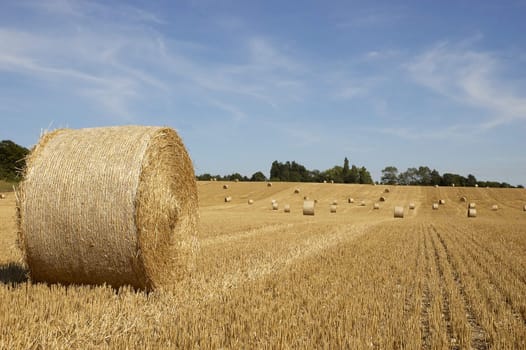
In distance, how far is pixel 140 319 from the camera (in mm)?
4770

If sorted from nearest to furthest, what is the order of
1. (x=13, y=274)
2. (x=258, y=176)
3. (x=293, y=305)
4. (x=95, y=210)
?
1. (x=293, y=305)
2. (x=95, y=210)
3. (x=13, y=274)
4. (x=258, y=176)

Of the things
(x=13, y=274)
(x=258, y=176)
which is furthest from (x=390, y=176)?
(x=13, y=274)

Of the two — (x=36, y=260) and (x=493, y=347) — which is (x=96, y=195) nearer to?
(x=36, y=260)

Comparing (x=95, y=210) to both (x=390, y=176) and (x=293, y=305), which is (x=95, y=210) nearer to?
(x=293, y=305)

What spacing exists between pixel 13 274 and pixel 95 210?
210 cm

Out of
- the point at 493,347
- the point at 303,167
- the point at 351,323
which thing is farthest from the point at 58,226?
the point at 303,167

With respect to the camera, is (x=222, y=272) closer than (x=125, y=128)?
No

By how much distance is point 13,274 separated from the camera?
7.11 metres

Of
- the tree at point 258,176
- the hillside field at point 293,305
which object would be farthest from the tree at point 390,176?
the hillside field at point 293,305

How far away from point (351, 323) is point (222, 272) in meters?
3.07

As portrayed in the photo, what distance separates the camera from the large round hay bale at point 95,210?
6168mm

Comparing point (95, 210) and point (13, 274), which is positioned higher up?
point (95, 210)

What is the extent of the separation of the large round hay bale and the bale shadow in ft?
0.97

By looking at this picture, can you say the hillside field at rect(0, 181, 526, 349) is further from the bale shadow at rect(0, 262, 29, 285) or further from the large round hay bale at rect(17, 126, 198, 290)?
the large round hay bale at rect(17, 126, 198, 290)
